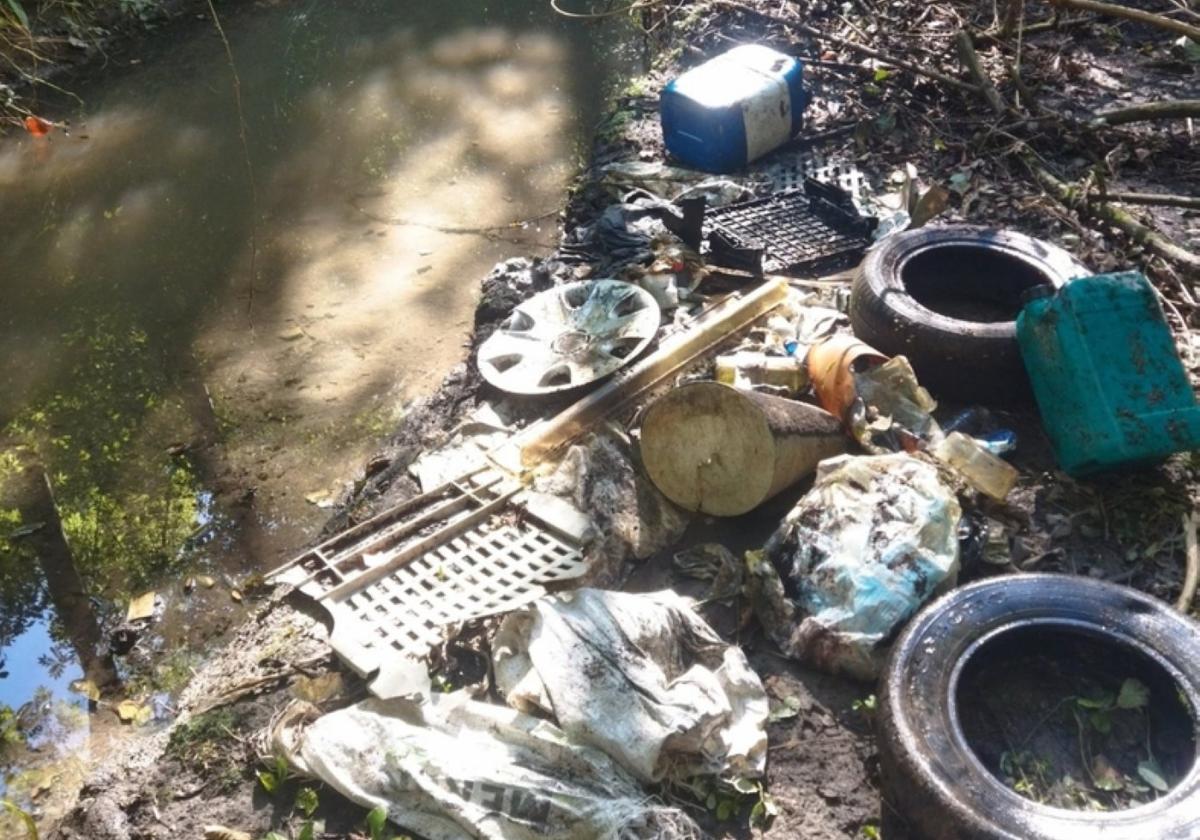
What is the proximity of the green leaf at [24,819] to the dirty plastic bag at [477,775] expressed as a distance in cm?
86

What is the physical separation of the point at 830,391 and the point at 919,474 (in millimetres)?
636

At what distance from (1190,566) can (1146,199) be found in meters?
2.33

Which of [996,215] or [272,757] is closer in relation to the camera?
[272,757]

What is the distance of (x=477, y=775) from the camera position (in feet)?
10.00

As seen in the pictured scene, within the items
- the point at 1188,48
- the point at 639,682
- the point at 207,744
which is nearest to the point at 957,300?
the point at 639,682

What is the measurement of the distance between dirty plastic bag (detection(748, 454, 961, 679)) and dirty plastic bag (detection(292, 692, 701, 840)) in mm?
789

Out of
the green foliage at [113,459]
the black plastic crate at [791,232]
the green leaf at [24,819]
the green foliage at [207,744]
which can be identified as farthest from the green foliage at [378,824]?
the black plastic crate at [791,232]

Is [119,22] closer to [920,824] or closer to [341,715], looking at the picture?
[341,715]

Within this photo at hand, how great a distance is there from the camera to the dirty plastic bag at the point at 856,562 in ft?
11.2

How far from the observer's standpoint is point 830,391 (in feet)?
13.8

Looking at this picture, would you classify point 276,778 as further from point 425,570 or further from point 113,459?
point 113,459

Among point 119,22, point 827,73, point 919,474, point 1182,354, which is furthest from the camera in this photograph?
point 119,22

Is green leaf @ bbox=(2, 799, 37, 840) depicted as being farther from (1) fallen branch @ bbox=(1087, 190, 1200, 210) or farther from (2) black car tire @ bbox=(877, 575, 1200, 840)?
(1) fallen branch @ bbox=(1087, 190, 1200, 210)

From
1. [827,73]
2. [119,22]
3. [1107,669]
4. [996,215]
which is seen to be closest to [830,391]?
[1107,669]
